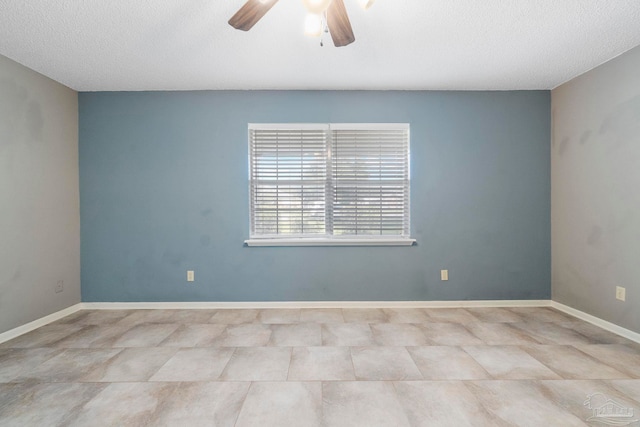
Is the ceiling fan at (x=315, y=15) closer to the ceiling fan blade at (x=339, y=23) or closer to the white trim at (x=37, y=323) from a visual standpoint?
the ceiling fan blade at (x=339, y=23)

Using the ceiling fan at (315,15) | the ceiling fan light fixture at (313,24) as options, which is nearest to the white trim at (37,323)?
the ceiling fan at (315,15)

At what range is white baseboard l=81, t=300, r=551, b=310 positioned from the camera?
3.45 m

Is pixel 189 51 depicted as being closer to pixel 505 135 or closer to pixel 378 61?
pixel 378 61

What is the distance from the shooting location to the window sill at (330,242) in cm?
345

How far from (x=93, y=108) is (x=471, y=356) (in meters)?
4.49

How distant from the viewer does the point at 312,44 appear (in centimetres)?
252

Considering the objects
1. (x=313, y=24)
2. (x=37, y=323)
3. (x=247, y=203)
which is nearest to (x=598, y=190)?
(x=313, y=24)

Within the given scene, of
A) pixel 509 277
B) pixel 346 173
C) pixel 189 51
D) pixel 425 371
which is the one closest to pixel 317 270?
pixel 346 173

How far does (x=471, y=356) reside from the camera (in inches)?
90.5

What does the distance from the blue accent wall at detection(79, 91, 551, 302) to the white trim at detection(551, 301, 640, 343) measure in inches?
8.6

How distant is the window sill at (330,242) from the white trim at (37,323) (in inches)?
78.3

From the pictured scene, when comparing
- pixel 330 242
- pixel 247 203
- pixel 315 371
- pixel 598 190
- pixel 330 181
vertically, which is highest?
pixel 330 181

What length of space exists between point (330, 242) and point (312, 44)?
1.97m

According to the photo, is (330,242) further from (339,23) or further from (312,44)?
(339,23)
